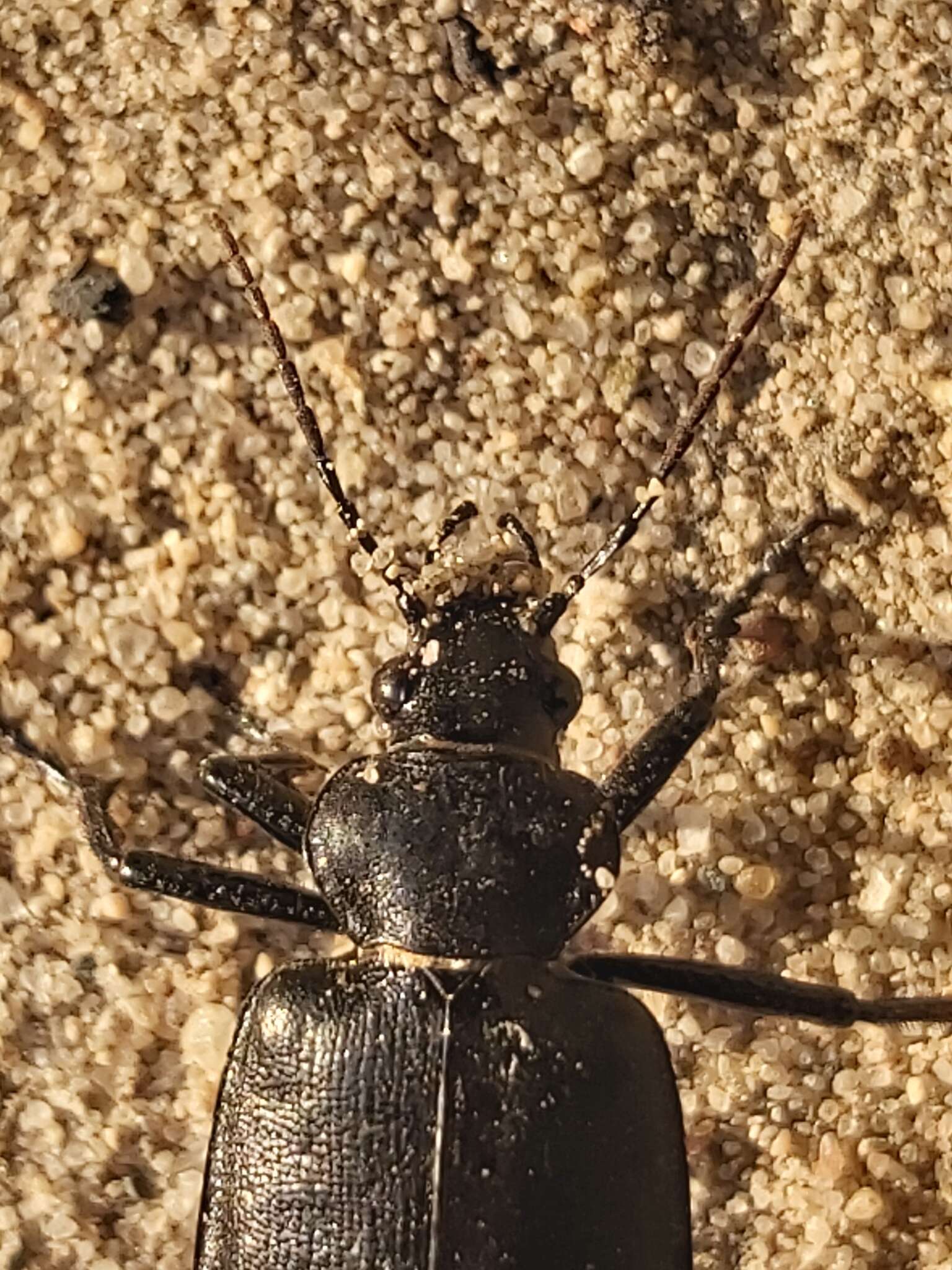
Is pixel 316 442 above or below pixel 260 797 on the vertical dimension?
above

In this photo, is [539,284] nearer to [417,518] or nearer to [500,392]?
[500,392]

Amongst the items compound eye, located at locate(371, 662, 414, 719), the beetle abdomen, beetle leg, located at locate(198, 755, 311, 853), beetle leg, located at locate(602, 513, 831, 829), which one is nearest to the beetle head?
compound eye, located at locate(371, 662, 414, 719)

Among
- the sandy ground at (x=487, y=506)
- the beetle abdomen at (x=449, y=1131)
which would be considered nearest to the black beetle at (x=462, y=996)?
the beetle abdomen at (x=449, y=1131)

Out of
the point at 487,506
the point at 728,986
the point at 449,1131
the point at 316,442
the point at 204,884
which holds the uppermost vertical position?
the point at 487,506

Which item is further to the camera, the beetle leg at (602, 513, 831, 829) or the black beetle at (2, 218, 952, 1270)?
the beetle leg at (602, 513, 831, 829)

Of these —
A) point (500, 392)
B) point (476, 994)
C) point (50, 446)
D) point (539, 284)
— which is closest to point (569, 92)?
point (539, 284)

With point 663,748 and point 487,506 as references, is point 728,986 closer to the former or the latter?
point 663,748

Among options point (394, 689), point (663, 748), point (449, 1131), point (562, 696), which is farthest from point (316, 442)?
point (449, 1131)

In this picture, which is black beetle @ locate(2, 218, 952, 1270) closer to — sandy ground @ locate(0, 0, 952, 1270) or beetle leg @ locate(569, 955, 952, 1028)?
beetle leg @ locate(569, 955, 952, 1028)
